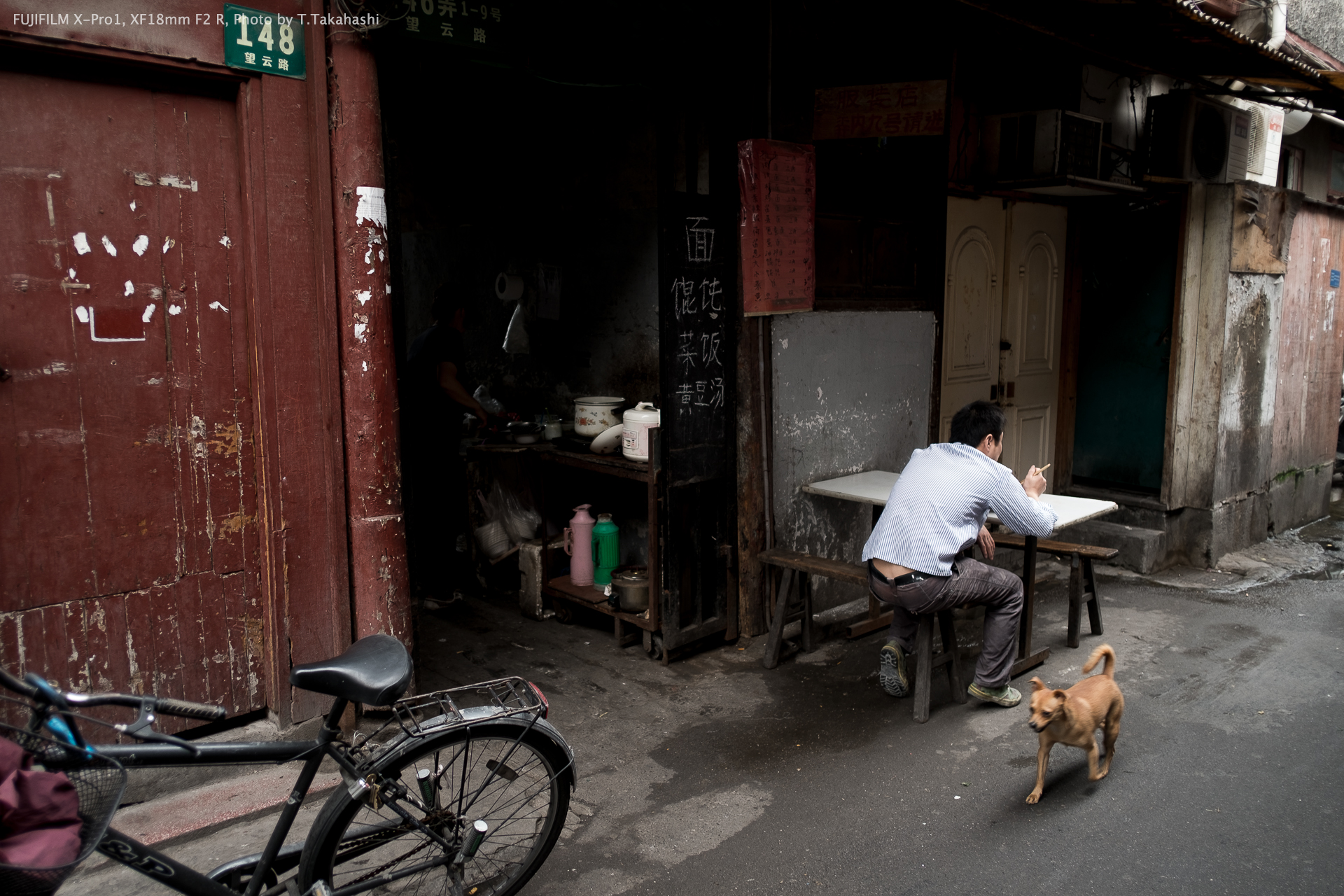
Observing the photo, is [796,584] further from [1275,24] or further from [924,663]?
[1275,24]

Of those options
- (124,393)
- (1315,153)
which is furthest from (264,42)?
(1315,153)

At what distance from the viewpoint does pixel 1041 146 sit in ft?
21.0

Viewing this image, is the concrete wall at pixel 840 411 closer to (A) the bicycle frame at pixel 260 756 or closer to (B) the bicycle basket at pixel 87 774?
(A) the bicycle frame at pixel 260 756

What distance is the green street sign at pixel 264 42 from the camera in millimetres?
3559

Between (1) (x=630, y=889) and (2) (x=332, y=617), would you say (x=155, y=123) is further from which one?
(1) (x=630, y=889)

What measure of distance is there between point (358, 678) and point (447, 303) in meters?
4.16

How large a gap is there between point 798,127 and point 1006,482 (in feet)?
7.84

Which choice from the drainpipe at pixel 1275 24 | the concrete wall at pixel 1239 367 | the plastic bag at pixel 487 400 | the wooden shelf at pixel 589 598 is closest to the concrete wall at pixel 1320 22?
the drainpipe at pixel 1275 24

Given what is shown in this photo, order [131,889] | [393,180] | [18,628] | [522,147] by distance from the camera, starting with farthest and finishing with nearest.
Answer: [522,147] → [393,180] → [18,628] → [131,889]

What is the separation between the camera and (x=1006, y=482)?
4.46m

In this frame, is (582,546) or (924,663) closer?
(924,663)

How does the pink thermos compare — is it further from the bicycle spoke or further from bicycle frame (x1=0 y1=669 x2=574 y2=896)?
bicycle frame (x1=0 y1=669 x2=574 y2=896)

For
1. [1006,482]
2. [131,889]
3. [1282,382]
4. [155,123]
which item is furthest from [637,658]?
[1282,382]

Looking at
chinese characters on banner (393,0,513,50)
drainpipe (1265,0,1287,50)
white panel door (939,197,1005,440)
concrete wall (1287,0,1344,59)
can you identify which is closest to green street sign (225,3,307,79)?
chinese characters on banner (393,0,513,50)
